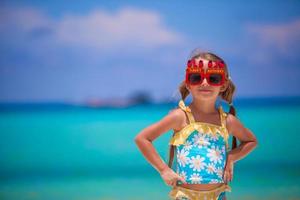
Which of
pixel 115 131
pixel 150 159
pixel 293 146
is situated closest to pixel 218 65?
pixel 150 159

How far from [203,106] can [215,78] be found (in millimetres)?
144

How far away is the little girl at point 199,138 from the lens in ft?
8.05

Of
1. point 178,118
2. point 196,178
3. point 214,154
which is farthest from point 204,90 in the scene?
point 196,178

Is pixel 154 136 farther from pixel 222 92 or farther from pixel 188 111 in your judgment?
pixel 222 92

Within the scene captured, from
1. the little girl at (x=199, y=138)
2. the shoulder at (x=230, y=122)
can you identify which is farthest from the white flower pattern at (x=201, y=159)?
the shoulder at (x=230, y=122)

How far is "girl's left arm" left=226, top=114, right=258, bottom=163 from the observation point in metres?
2.59

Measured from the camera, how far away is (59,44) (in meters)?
5.43

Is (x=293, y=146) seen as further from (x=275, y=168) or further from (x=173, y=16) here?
(x=173, y=16)

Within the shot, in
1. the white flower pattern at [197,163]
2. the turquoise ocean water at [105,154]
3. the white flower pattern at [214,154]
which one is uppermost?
the turquoise ocean water at [105,154]

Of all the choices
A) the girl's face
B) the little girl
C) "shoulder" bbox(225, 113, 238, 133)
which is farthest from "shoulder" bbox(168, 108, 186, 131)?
"shoulder" bbox(225, 113, 238, 133)

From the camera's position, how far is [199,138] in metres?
2.48

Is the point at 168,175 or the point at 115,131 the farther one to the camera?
the point at 115,131

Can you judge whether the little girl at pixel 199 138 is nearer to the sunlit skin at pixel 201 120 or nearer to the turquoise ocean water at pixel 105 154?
the sunlit skin at pixel 201 120

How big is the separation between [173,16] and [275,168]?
5.63 ft
